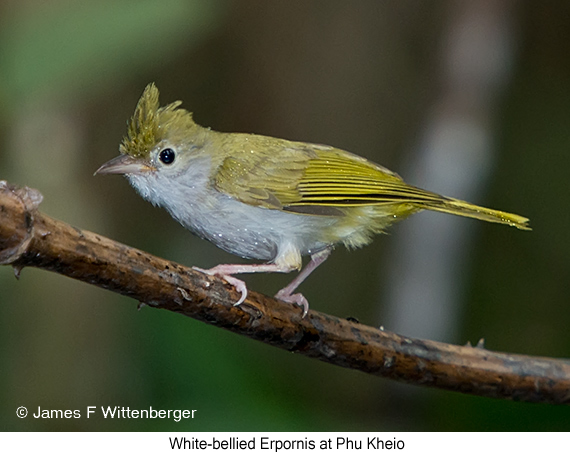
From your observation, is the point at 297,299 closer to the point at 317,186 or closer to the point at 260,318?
the point at 260,318

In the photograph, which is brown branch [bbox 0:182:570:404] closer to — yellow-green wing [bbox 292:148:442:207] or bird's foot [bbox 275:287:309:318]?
bird's foot [bbox 275:287:309:318]

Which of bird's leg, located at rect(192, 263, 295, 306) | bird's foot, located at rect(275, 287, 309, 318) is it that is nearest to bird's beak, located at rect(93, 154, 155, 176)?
bird's leg, located at rect(192, 263, 295, 306)

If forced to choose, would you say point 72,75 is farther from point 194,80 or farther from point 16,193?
point 194,80

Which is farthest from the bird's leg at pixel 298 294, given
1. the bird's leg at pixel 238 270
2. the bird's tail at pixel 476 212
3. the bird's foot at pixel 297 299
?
the bird's tail at pixel 476 212

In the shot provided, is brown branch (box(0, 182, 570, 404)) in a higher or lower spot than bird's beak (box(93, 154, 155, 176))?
lower

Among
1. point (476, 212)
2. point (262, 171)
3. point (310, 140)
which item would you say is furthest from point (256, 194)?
point (310, 140)

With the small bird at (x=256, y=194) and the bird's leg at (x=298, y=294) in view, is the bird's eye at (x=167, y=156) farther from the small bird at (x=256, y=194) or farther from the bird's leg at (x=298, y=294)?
the bird's leg at (x=298, y=294)
